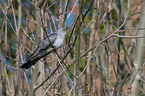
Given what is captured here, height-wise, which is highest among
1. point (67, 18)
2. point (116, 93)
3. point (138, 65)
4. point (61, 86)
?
point (67, 18)

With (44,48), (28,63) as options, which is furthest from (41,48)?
(28,63)

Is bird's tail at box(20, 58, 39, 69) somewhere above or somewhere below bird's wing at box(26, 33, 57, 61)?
below

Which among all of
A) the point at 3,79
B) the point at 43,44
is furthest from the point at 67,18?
the point at 3,79

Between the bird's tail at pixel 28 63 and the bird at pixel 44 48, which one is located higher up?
the bird at pixel 44 48

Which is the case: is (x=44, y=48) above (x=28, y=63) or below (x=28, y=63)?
above

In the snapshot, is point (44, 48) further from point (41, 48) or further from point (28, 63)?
point (28, 63)

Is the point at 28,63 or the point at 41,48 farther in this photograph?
the point at 41,48

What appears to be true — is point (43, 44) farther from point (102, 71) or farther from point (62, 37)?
point (102, 71)

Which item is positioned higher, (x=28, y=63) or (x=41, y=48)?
(x=41, y=48)

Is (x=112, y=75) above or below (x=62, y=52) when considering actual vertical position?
below

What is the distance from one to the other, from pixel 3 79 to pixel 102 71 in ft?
6.71

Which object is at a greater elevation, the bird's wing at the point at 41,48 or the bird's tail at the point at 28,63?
the bird's wing at the point at 41,48

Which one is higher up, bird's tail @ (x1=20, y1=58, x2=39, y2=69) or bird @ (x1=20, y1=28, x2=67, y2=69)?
bird @ (x1=20, y1=28, x2=67, y2=69)

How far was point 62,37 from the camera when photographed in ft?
10.3
